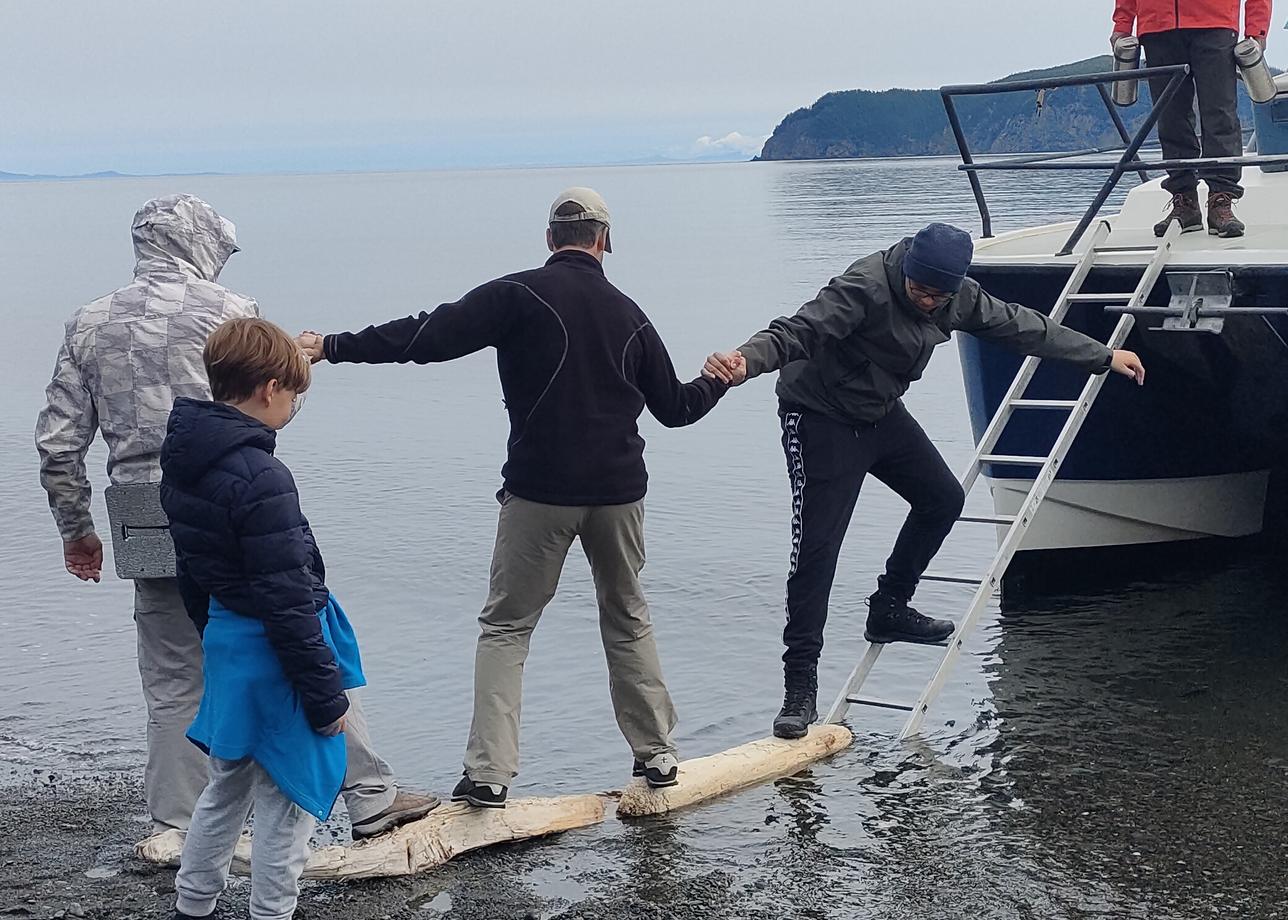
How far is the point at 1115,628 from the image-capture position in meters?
7.72

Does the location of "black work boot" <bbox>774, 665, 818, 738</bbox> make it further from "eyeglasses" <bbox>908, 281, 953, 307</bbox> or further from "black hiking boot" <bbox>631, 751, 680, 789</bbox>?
"eyeglasses" <bbox>908, 281, 953, 307</bbox>

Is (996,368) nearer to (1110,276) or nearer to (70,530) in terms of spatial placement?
(1110,276)

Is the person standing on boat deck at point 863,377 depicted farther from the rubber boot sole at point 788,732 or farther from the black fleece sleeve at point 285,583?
the black fleece sleeve at point 285,583

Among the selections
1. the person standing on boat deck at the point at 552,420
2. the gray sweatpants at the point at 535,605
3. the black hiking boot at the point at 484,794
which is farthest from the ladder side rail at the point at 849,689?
the black hiking boot at the point at 484,794

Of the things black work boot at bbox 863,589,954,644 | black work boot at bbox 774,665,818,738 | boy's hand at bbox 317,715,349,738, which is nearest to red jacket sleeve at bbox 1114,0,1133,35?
black work boot at bbox 863,589,954,644

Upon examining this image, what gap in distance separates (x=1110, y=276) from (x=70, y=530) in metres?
4.69

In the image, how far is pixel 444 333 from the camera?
4797 millimetres

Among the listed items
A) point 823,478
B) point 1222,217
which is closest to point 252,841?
point 823,478

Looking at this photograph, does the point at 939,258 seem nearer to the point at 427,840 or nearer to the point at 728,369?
the point at 728,369

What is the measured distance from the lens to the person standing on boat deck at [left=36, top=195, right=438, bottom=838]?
4594 mm

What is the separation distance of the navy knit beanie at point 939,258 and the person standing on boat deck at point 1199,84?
2.10 meters

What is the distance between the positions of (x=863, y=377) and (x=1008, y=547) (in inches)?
45.5

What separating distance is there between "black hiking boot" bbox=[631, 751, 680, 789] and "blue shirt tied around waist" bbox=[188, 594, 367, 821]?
1.51 metres

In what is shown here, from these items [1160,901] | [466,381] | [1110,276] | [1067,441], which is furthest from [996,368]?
[466,381]
